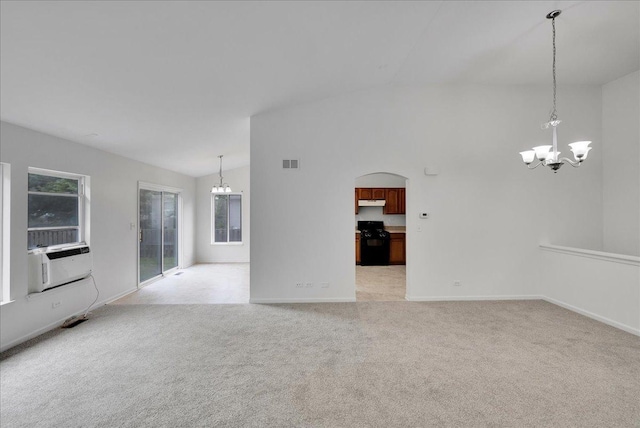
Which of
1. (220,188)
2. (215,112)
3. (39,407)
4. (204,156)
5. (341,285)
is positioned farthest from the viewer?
(220,188)

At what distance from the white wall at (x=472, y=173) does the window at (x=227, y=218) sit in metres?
4.58

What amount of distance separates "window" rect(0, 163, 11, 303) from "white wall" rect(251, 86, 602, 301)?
3815 mm

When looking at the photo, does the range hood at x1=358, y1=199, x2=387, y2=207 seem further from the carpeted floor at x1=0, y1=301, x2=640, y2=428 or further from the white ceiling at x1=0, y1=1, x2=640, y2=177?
the carpeted floor at x1=0, y1=301, x2=640, y2=428

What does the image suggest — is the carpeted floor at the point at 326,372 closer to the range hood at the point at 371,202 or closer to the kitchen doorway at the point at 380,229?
the kitchen doorway at the point at 380,229

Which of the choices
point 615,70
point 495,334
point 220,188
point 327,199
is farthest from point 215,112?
point 615,70

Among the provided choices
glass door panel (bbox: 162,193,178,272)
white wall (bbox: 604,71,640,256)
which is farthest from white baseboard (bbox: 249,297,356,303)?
white wall (bbox: 604,71,640,256)

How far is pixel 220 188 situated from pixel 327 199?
402 cm

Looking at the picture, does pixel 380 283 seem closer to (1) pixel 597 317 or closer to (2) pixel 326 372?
(1) pixel 597 317

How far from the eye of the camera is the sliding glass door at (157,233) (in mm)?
5578

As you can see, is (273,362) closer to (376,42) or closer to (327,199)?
(327,199)

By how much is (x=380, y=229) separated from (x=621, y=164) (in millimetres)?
4850

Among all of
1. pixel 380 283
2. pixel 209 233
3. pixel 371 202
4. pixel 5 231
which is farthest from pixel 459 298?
pixel 209 233

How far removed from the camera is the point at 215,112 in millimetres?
3889

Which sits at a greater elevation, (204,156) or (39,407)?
(204,156)
